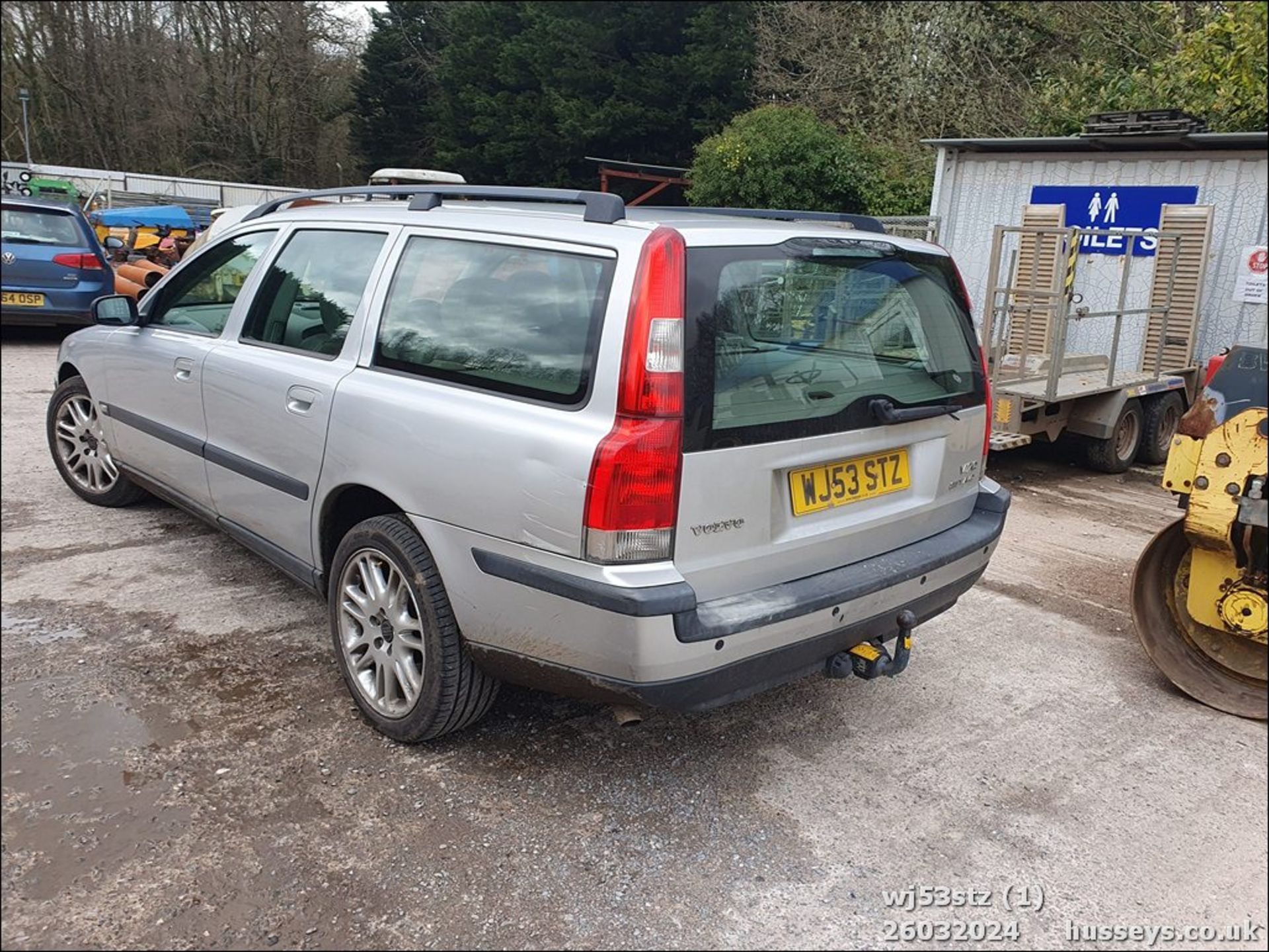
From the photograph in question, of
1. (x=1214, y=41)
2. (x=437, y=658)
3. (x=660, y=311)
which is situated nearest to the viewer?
(x=660, y=311)

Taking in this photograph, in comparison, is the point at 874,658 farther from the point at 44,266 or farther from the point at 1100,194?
the point at 1100,194

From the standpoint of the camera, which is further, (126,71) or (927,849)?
(927,849)

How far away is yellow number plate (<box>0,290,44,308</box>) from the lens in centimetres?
184

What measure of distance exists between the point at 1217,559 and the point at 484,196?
2918mm

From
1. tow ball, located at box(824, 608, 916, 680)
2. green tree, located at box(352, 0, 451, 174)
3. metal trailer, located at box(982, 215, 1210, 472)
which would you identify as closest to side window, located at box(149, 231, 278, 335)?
tow ball, located at box(824, 608, 916, 680)

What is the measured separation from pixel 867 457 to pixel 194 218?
22690 mm

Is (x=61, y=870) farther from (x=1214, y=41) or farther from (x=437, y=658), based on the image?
(x=1214, y=41)

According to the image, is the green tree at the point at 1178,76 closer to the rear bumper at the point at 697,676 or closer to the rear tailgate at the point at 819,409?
the rear tailgate at the point at 819,409

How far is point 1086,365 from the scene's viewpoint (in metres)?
8.52

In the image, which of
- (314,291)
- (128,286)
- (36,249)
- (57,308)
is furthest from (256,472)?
(128,286)

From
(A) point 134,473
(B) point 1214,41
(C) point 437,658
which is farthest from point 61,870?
(B) point 1214,41

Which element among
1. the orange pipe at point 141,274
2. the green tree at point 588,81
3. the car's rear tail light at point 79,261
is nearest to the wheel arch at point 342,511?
the car's rear tail light at point 79,261

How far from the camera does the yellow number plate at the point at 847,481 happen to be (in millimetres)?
2869

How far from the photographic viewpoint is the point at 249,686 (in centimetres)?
354
